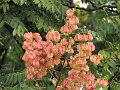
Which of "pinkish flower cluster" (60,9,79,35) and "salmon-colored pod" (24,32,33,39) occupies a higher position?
"pinkish flower cluster" (60,9,79,35)

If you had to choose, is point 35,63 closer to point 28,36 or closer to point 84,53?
point 28,36

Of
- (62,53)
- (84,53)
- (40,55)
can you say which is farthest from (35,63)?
(84,53)

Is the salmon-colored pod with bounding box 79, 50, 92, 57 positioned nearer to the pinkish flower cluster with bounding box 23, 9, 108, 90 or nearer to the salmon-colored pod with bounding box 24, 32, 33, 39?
the pinkish flower cluster with bounding box 23, 9, 108, 90

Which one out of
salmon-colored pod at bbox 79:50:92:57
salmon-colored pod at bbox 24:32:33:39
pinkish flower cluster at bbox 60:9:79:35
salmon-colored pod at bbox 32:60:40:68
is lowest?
salmon-colored pod at bbox 32:60:40:68

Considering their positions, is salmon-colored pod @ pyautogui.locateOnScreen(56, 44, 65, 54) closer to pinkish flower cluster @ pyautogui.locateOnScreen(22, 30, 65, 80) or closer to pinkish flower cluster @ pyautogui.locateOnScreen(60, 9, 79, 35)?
pinkish flower cluster @ pyautogui.locateOnScreen(22, 30, 65, 80)

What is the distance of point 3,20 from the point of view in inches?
126

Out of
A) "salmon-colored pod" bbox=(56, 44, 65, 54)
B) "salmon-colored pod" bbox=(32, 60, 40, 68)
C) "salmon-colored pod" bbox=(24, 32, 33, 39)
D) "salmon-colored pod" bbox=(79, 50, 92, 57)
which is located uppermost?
"salmon-colored pod" bbox=(24, 32, 33, 39)

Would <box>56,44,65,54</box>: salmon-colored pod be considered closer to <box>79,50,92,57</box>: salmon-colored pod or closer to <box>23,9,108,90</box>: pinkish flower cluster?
<box>23,9,108,90</box>: pinkish flower cluster

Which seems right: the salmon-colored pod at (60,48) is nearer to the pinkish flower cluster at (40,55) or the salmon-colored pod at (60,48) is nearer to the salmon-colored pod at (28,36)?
the pinkish flower cluster at (40,55)

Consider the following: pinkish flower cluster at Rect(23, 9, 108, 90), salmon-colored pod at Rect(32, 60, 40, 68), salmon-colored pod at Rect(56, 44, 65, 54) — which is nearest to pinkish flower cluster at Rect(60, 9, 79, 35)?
pinkish flower cluster at Rect(23, 9, 108, 90)

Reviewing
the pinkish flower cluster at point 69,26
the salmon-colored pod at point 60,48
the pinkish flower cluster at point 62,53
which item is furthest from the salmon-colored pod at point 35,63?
the pinkish flower cluster at point 69,26

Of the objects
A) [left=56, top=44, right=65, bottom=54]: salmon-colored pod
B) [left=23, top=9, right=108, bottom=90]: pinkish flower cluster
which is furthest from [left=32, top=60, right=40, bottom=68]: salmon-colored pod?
[left=56, top=44, right=65, bottom=54]: salmon-colored pod

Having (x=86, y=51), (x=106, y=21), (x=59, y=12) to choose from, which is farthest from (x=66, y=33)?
(x=106, y=21)

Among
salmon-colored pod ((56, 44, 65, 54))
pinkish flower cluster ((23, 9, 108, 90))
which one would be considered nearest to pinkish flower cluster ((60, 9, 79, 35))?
pinkish flower cluster ((23, 9, 108, 90))
